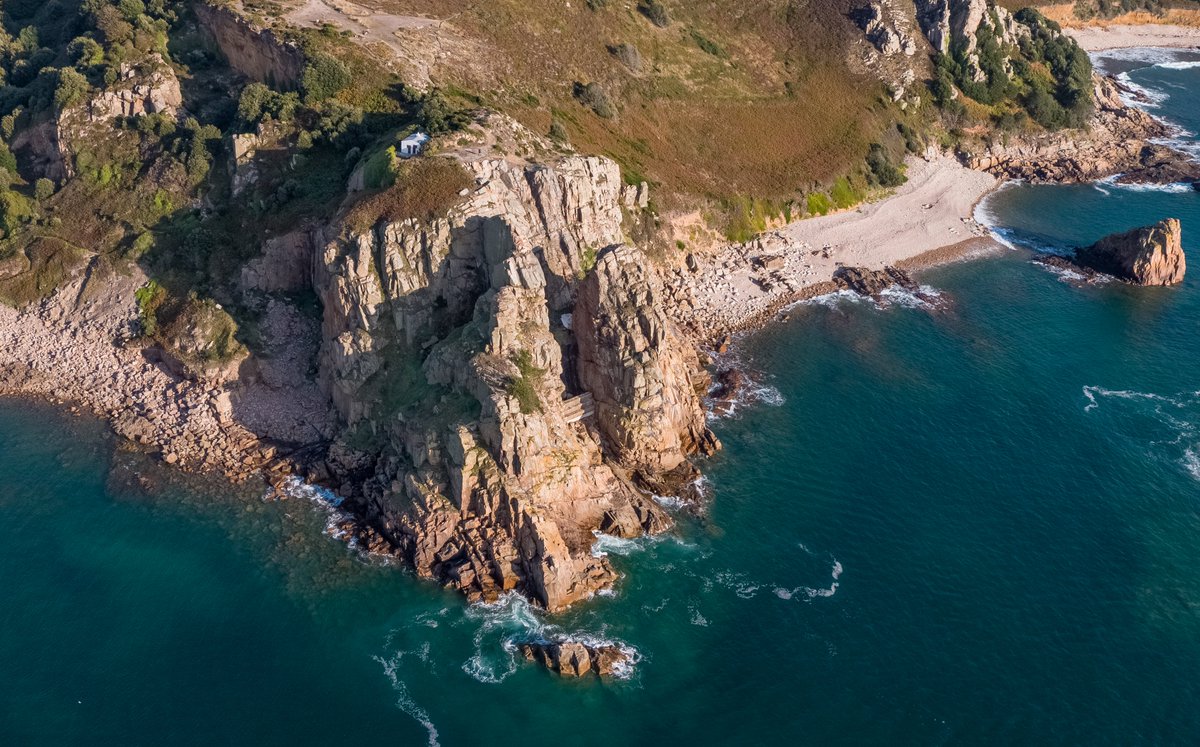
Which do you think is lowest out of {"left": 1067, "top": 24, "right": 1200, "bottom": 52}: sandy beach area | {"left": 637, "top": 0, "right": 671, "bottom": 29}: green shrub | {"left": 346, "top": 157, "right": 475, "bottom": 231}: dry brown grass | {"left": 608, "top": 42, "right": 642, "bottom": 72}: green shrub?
{"left": 346, "top": 157, "right": 475, "bottom": 231}: dry brown grass

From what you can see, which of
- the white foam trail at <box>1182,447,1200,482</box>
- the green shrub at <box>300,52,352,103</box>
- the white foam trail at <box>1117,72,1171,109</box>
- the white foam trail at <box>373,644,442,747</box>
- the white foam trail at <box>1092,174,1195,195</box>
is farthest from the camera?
the white foam trail at <box>1117,72,1171,109</box>

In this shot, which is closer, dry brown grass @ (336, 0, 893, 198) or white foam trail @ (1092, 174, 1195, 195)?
dry brown grass @ (336, 0, 893, 198)

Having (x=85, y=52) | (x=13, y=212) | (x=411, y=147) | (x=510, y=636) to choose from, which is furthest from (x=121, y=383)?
(x=510, y=636)

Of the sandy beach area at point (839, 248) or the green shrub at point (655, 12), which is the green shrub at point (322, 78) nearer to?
the sandy beach area at point (839, 248)

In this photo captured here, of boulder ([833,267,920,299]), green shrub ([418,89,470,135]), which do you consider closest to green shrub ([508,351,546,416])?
green shrub ([418,89,470,135])

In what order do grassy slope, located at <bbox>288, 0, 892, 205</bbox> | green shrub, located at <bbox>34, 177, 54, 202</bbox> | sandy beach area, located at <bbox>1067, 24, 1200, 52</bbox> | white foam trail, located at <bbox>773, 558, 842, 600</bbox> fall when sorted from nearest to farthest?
white foam trail, located at <bbox>773, 558, 842, 600</bbox> → green shrub, located at <bbox>34, 177, 54, 202</bbox> → grassy slope, located at <bbox>288, 0, 892, 205</bbox> → sandy beach area, located at <bbox>1067, 24, 1200, 52</bbox>

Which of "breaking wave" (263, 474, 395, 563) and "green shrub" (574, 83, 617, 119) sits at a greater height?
"green shrub" (574, 83, 617, 119)

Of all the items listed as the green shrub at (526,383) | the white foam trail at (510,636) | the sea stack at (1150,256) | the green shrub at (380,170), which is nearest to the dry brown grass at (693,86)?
the green shrub at (380,170)

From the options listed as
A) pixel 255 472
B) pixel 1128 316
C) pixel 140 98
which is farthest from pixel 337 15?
pixel 1128 316

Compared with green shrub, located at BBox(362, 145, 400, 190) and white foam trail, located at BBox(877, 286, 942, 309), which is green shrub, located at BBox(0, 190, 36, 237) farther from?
white foam trail, located at BBox(877, 286, 942, 309)
